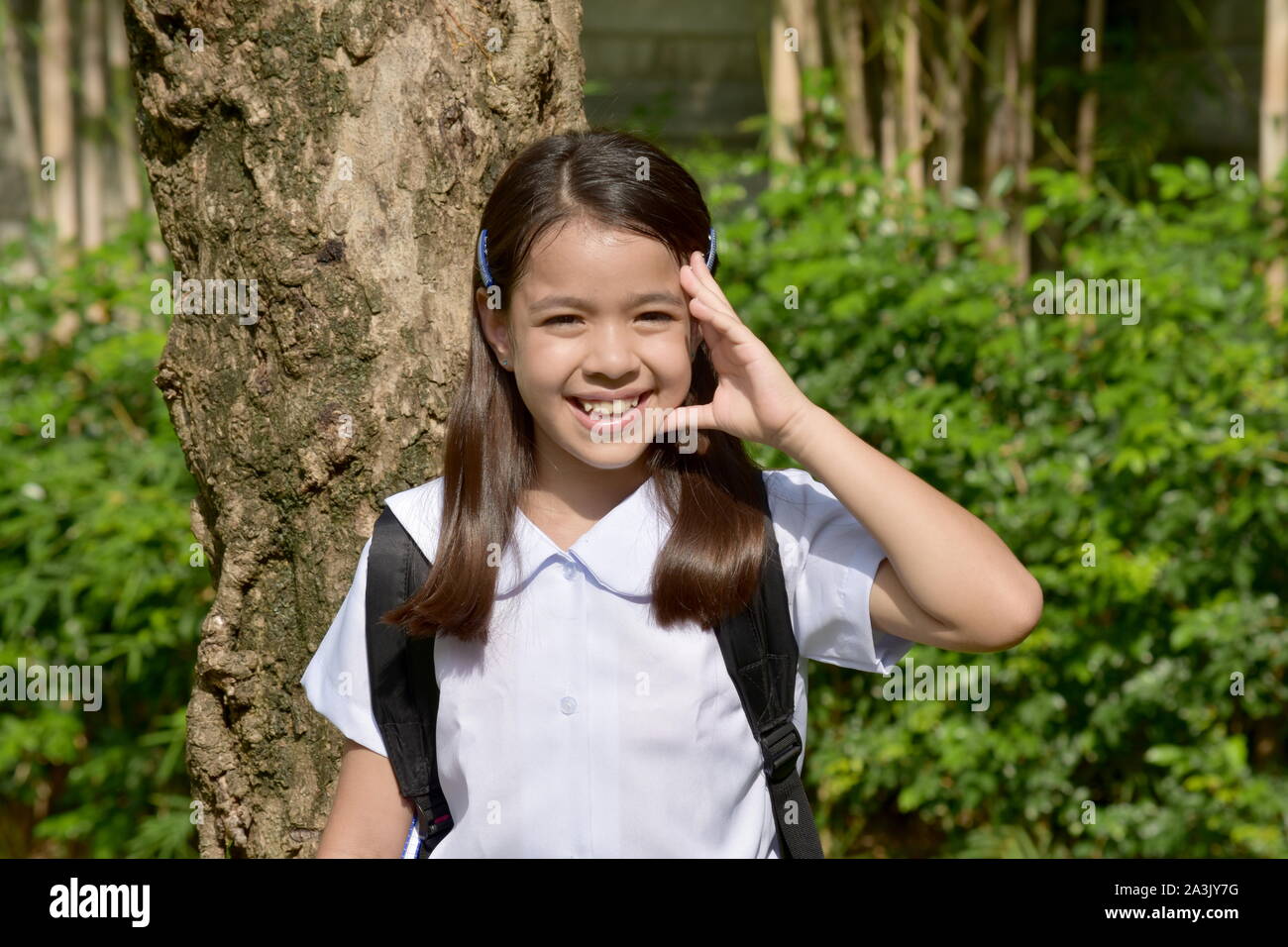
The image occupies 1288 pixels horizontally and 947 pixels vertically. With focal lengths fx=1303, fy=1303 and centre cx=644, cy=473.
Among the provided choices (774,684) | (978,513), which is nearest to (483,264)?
(774,684)

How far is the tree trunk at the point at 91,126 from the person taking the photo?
4988mm

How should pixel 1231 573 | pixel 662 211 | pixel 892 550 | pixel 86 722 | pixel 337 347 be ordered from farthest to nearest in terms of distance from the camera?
pixel 86 722 → pixel 1231 573 → pixel 337 347 → pixel 662 211 → pixel 892 550

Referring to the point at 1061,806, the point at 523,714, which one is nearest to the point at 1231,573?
the point at 1061,806

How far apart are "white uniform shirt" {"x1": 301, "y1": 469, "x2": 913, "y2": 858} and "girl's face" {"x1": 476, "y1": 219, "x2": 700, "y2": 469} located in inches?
5.4

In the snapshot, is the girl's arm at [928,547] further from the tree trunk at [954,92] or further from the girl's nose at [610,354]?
the tree trunk at [954,92]

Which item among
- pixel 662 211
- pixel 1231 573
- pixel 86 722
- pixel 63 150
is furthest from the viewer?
pixel 63 150

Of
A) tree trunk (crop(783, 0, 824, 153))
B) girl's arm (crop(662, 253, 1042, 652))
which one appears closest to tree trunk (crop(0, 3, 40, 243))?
tree trunk (crop(783, 0, 824, 153))

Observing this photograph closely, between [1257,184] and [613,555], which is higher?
[1257,184]

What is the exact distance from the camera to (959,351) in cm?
371

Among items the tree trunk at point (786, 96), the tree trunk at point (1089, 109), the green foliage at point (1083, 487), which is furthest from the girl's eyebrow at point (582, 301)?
the tree trunk at point (1089, 109)

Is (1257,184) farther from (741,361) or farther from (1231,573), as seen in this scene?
(741,361)

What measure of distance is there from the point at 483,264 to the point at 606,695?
0.61 metres

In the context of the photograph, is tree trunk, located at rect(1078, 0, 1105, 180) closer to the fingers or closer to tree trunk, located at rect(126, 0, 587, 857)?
tree trunk, located at rect(126, 0, 587, 857)

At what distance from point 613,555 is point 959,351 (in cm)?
227
